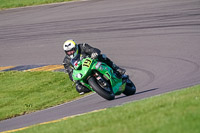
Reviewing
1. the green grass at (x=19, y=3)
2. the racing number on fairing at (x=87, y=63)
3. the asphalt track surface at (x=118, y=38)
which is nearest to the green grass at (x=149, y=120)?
the racing number on fairing at (x=87, y=63)

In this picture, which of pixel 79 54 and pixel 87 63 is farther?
pixel 79 54

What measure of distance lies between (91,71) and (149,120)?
4394mm

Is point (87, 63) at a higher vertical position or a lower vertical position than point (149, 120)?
lower

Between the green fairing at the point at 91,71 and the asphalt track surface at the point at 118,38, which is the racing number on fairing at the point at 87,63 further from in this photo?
the asphalt track surface at the point at 118,38

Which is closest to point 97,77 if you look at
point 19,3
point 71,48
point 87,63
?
point 87,63

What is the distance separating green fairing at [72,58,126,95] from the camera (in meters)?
11.1

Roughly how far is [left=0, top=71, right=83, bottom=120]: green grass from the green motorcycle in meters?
2.42

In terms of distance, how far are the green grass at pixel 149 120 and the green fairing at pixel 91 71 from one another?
248 cm

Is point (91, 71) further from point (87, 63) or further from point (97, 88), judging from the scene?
point (97, 88)

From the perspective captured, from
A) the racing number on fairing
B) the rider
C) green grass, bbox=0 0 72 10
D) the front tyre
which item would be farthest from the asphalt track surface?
green grass, bbox=0 0 72 10

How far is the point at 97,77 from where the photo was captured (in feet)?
37.0

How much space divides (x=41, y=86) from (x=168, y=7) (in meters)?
13.0

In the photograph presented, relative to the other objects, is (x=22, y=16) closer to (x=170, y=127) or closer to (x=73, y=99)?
(x=73, y=99)

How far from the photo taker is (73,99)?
45.2ft
